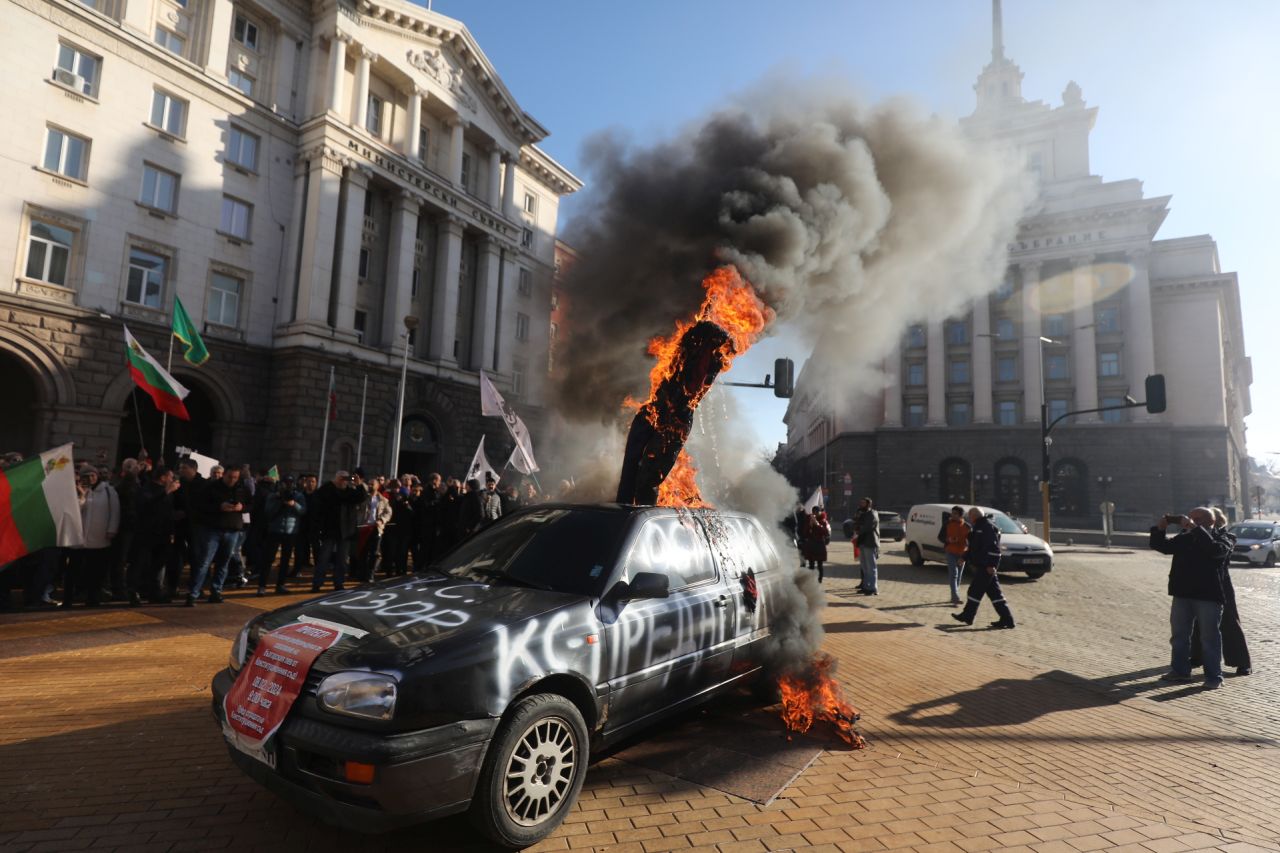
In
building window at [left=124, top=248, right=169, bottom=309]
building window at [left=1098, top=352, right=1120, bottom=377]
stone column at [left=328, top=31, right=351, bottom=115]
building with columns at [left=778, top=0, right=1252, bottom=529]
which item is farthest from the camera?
building window at [left=1098, top=352, right=1120, bottom=377]

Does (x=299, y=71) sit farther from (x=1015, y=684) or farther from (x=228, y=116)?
(x=1015, y=684)

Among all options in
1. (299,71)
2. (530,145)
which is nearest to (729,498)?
(299,71)

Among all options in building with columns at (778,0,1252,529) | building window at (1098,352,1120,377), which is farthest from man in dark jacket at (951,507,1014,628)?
building window at (1098,352,1120,377)

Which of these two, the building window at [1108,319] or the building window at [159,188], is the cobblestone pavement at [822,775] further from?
the building window at [1108,319]

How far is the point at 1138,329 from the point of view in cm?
4259

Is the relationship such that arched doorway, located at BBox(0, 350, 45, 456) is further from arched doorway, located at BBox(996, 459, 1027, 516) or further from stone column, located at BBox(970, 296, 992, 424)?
stone column, located at BBox(970, 296, 992, 424)

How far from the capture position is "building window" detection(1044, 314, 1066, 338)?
44312 millimetres

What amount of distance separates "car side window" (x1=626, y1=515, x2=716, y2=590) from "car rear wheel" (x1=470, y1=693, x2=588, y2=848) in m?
0.97

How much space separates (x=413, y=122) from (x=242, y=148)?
23.9 feet

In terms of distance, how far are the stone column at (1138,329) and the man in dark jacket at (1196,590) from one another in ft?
143

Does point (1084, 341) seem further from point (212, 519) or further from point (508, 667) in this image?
point (508, 667)

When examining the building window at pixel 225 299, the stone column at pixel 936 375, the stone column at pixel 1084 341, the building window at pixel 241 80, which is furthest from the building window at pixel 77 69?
the stone column at pixel 1084 341

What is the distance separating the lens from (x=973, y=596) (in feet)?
31.6

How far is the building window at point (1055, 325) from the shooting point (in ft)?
145
